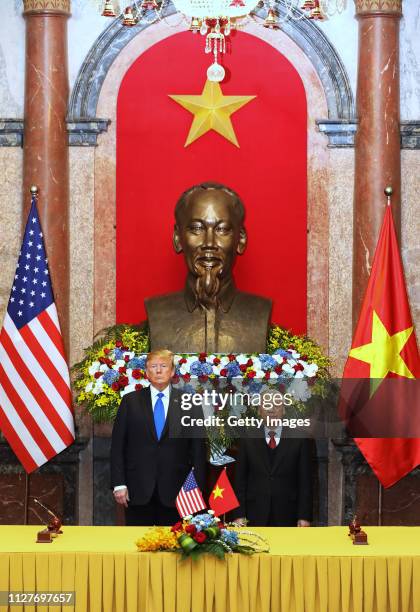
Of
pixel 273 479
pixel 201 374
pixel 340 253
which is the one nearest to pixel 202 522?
pixel 273 479

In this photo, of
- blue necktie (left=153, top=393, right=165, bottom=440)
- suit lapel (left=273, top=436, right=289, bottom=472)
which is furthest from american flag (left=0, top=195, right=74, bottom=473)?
suit lapel (left=273, top=436, right=289, bottom=472)

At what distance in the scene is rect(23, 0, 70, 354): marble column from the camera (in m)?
10.2

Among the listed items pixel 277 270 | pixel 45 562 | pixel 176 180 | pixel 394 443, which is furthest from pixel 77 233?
pixel 45 562

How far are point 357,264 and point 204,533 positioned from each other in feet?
14.3

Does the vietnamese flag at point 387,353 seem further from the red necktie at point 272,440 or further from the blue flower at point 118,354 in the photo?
the blue flower at point 118,354

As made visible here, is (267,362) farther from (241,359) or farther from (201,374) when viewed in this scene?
(201,374)

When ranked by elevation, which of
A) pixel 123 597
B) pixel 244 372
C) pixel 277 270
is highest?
pixel 277 270

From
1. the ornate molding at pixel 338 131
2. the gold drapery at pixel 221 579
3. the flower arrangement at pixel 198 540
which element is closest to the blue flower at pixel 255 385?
the ornate molding at pixel 338 131

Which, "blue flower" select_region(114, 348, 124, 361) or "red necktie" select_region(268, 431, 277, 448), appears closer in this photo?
"red necktie" select_region(268, 431, 277, 448)

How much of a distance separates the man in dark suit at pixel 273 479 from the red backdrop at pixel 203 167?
2.38m

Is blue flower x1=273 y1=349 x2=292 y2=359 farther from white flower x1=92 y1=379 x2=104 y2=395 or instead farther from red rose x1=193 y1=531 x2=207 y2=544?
red rose x1=193 y1=531 x2=207 y2=544

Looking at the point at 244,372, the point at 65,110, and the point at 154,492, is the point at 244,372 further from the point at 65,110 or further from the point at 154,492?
the point at 65,110

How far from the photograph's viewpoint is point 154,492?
8.00 m
